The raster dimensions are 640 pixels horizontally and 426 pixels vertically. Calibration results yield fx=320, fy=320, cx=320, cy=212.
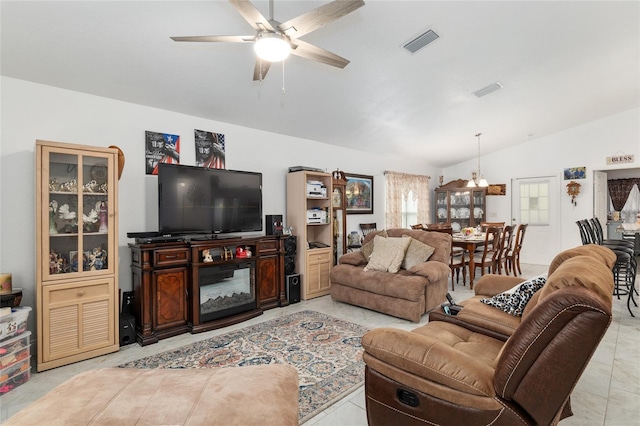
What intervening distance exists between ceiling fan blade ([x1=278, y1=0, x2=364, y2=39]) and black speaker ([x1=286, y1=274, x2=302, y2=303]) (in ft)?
10.0

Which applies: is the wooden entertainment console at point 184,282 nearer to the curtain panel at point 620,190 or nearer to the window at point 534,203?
the window at point 534,203

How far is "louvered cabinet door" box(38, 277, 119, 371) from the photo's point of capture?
2.57 m

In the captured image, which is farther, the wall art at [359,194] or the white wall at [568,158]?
the white wall at [568,158]

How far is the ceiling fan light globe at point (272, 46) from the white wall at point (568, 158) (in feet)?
23.1

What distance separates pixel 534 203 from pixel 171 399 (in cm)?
798

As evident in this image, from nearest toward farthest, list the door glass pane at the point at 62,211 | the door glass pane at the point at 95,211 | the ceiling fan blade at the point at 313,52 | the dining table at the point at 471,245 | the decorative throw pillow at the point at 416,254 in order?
the ceiling fan blade at the point at 313,52
the door glass pane at the point at 62,211
the door glass pane at the point at 95,211
the decorative throw pillow at the point at 416,254
the dining table at the point at 471,245

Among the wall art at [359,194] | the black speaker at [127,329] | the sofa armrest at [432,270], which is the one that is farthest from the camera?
the wall art at [359,194]

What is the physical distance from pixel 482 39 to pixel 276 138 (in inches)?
110

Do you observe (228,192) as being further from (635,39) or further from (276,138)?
(635,39)

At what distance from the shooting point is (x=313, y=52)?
2.19 m

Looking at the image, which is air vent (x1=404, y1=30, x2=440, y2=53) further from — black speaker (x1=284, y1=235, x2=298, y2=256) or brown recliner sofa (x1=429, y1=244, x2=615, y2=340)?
black speaker (x1=284, y1=235, x2=298, y2=256)

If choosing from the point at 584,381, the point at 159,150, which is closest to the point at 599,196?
the point at 584,381

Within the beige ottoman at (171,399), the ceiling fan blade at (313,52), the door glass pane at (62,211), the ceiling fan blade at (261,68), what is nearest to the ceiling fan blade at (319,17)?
the ceiling fan blade at (313,52)

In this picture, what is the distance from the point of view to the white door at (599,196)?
6.39 meters
